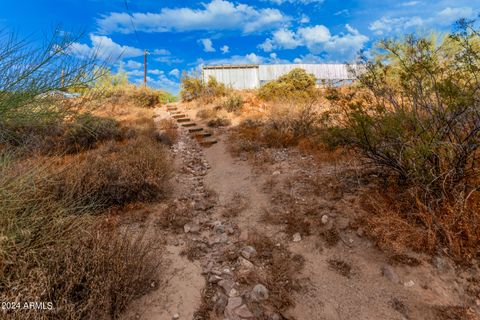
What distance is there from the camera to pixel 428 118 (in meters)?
→ 3.43

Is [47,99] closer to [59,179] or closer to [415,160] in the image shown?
[59,179]

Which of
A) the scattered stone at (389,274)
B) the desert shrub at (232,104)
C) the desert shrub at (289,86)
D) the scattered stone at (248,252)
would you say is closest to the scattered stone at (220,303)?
the scattered stone at (248,252)

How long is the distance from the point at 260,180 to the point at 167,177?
1910 millimetres

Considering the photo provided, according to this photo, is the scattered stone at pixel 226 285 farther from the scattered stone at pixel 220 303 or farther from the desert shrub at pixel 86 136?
the desert shrub at pixel 86 136

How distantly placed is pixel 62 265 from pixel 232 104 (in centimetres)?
1094

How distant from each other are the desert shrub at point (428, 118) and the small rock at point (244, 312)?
2.39 meters

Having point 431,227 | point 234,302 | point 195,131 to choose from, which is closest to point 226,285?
point 234,302

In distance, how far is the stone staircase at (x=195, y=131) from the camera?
8.37m

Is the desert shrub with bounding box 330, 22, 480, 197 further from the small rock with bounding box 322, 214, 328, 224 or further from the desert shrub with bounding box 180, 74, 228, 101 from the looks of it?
the desert shrub with bounding box 180, 74, 228, 101

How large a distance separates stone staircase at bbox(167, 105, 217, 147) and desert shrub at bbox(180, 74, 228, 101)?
363cm

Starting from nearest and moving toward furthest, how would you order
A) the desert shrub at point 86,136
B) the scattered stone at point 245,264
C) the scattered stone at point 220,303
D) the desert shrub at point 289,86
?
the scattered stone at point 220,303
the scattered stone at point 245,264
the desert shrub at point 86,136
the desert shrub at point 289,86

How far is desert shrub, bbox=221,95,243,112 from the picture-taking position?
12173mm

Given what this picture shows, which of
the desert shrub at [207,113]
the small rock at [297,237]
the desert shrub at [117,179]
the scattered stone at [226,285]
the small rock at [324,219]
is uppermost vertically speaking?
the desert shrub at [207,113]

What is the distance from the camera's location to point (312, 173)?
5.18 m
